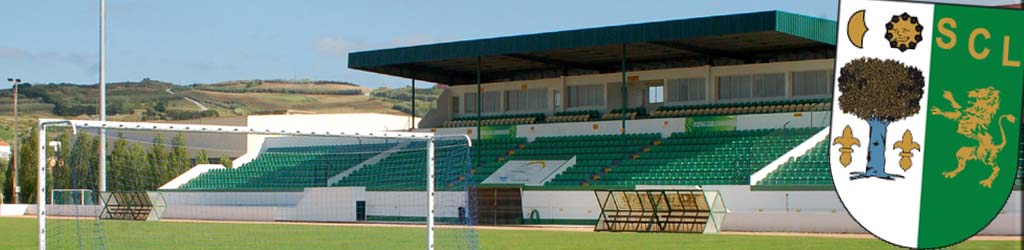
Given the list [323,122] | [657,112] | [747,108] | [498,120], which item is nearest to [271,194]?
[498,120]

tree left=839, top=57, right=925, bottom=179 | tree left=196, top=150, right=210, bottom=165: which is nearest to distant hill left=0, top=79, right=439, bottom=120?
tree left=196, top=150, right=210, bottom=165

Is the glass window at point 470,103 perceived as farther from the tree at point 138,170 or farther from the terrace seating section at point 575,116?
the tree at point 138,170

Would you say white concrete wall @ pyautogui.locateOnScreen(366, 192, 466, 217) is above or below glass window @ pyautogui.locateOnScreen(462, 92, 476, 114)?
below

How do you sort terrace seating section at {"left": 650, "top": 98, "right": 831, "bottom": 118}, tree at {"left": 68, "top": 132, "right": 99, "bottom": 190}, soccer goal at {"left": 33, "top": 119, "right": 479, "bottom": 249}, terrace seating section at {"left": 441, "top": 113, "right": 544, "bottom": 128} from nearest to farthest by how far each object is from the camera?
soccer goal at {"left": 33, "top": 119, "right": 479, "bottom": 249} < terrace seating section at {"left": 650, "top": 98, "right": 831, "bottom": 118} < tree at {"left": 68, "top": 132, "right": 99, "bottom": 190} < terrace seating section at {"left": 441, "top": 113, "right": 544, "bottom": 128}

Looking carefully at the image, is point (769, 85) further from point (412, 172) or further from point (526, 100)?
point (412, 172)

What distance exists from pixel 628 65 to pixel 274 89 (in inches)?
6101

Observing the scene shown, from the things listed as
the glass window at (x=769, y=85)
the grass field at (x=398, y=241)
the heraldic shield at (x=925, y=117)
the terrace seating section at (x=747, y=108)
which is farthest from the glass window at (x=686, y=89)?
the heraldic shield at (x=925, y=117)

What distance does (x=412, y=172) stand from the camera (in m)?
43.7

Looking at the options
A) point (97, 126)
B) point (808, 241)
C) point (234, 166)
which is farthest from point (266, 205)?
point (97, 126)

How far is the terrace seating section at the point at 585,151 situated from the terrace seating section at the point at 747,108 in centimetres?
145

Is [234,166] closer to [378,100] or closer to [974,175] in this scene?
[974,175]

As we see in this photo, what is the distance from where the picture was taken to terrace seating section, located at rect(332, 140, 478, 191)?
4147cm

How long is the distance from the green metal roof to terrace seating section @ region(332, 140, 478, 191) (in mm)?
3530

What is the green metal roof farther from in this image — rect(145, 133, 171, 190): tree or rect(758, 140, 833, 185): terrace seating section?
rect(145, 133, 171, 190): tree
